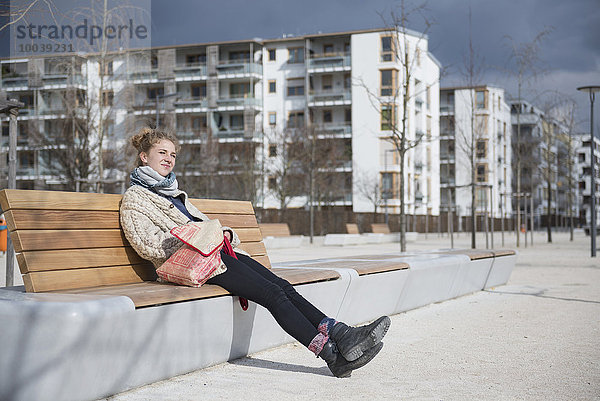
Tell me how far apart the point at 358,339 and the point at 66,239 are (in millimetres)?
1828

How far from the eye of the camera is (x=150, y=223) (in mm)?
4715

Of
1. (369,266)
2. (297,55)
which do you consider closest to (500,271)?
(369,266)

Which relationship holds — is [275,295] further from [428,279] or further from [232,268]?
[428,279]

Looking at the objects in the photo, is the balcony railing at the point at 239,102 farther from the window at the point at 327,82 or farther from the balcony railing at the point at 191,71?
the window at the point at 327,82

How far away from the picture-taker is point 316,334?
4.36 m

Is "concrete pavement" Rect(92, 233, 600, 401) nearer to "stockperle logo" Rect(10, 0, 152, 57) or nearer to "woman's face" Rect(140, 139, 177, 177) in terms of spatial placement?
"woman's face" Rect(140, 139, 177, 177)

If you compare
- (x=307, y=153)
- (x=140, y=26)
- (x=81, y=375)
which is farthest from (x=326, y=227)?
(x=81, y=375)

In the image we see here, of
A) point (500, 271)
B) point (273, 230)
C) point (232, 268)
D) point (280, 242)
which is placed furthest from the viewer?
point (273, 230)

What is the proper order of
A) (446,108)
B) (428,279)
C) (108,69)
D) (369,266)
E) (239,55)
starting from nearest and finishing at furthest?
(369,266)
(428,279)
(108,69)
(239,55)
(446,108)

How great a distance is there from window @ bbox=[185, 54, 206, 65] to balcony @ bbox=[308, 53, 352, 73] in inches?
378

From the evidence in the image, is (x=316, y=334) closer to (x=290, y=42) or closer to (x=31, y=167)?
(x=31, y=167)

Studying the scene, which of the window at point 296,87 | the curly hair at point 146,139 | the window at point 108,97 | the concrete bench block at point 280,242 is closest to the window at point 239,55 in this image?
the window at point 296,87

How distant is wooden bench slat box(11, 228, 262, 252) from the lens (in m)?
4.02

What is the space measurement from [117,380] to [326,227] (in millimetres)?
40757
